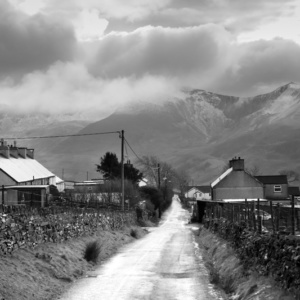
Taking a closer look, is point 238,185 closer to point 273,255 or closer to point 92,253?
point 92,253

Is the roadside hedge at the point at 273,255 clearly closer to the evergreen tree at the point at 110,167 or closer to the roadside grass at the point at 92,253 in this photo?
the roadside grass at the point at 92,253

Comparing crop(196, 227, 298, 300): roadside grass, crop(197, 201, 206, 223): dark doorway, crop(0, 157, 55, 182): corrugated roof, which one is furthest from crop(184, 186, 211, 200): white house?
crop(196, 227, 298, 300): roadside grass

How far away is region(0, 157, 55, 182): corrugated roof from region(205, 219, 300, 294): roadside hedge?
4974 cm

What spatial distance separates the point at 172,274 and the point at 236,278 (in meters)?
4.19

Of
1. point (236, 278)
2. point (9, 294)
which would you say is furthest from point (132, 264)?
point (9, 294)

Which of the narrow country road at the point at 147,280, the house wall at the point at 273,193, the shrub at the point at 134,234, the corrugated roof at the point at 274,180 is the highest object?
the corrugated roof at the point at 274,180

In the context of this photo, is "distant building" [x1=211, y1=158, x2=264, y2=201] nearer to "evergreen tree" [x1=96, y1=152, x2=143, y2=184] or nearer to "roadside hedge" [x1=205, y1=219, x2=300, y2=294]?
"evergreen tree" [x1=96, y1=152, x2=143, y2=184]

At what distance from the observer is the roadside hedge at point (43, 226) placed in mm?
18223

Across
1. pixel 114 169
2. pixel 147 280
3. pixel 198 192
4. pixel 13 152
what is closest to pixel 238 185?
pixel 114 169

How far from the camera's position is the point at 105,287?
18094 mm

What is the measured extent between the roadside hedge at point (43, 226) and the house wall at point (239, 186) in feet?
181

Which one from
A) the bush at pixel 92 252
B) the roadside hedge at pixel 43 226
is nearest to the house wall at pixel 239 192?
the roadside hedge at pixel 43 226

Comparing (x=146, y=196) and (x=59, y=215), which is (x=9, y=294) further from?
(x=146, y=196)

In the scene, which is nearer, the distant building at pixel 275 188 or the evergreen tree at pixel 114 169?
the distant building at pixel 275 188
